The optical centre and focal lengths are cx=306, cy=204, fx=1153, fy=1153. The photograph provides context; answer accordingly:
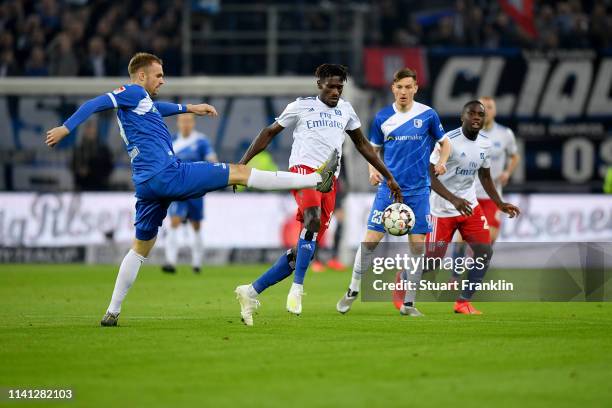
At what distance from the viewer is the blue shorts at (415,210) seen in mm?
12758

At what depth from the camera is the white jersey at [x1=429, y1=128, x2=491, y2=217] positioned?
13.4 m

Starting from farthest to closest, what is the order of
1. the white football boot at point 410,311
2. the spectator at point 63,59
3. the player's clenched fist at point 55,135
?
the spectator at point 63,59
the white football boot at point 410,311
the player's clenched fist at point 55,135

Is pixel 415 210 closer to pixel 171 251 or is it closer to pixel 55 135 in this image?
pixel 55 135

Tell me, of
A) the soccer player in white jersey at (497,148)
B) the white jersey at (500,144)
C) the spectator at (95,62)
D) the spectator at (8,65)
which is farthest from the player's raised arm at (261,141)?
the spectator at (8,65)

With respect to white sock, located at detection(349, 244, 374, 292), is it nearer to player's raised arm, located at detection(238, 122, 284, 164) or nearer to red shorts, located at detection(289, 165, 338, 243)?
red shorts, located at detection(289, 165, 338, 243)

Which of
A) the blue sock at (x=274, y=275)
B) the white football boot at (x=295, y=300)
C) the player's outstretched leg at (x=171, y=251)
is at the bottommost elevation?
the player's outstretched leg at (x=171, y=251)

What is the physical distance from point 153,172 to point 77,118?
937mm

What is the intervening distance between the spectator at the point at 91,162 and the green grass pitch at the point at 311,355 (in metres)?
10.1

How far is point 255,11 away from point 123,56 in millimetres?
3215

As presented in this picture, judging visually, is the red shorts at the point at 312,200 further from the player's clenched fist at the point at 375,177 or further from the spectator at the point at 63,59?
the spectator at the point at 63,59

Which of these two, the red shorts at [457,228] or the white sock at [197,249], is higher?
the red shorts at [457,228]

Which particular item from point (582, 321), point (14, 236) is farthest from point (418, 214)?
point (14, 236)

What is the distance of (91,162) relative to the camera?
24766 millimetres

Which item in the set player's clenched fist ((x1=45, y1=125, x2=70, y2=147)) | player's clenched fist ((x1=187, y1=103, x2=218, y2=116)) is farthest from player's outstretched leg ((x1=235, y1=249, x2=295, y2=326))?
player's clenched fist ((x1=45, y1=125, x2=70, y2=147))
